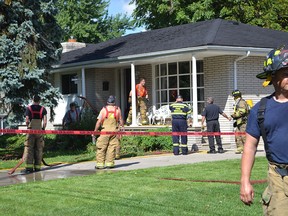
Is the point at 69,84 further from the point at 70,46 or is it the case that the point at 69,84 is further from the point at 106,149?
the point at 106,149

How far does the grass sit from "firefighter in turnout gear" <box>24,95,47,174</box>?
6.72 feet

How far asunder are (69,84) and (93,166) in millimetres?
11414

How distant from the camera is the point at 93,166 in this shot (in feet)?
42.4

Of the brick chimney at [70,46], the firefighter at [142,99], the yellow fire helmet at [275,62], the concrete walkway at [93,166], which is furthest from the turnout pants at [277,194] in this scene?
the brick chimney at [70,46]

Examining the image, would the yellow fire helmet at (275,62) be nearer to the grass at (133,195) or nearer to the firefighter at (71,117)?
the grass at (133,195)

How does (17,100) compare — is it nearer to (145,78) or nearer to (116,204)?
(145,78)

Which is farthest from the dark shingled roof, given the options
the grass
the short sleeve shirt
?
the short sleeve shirt

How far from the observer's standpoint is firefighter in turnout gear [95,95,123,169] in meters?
12.1

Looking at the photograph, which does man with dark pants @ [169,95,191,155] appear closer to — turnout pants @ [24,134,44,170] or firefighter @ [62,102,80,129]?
turnout pants @ [24,134,44,170]

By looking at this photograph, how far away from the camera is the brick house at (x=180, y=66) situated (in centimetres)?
1773

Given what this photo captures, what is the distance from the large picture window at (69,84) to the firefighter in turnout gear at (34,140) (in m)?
11.1

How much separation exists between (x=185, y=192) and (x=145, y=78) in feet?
42.9

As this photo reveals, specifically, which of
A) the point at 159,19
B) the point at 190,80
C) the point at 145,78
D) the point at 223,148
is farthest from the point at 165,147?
the point at 159,19

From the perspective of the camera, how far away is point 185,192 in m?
8.34
